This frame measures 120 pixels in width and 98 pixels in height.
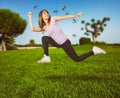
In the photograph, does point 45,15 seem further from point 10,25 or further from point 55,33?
point 10,25

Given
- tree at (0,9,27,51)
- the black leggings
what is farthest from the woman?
tree at (0,9,27,51)

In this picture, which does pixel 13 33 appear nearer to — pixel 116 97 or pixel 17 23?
pixel 17 23

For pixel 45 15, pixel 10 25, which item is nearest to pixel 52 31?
pixel 45 15

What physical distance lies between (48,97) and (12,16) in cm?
6201

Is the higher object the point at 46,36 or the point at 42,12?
the point at 42,12

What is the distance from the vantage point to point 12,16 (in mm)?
67062

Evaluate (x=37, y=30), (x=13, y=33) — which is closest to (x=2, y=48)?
(x=13, y=33)

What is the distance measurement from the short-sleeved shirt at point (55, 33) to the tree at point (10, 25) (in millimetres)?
59078

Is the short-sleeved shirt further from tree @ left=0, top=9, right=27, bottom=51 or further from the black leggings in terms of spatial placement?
tree @ left=0, top=9, right=27, bottom=51

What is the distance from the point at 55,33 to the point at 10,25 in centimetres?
5987

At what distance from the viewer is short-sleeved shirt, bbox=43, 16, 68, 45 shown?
735 cm

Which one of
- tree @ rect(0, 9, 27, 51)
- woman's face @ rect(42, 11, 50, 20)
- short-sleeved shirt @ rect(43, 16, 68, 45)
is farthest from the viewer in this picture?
tree @ rect(0, 9, 27, 51)

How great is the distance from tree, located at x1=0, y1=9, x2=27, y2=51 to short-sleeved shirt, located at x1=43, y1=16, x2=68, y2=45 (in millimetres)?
59078

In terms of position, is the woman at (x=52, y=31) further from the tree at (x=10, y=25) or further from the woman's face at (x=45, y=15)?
the tree at (x=10, y=25)
